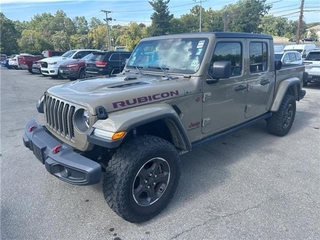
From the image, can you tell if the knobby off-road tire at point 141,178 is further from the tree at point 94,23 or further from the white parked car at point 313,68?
the tree at point 94,23

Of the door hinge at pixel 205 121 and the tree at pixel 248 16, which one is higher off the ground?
the tree at pixel 248 16

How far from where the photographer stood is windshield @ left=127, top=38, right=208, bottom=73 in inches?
127

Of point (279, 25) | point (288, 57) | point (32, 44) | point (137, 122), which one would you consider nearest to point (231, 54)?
point (137, 122)

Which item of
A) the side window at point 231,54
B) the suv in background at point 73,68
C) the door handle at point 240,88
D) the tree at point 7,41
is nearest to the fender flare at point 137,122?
A: the side window at point 231,54

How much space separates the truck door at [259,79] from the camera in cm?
400

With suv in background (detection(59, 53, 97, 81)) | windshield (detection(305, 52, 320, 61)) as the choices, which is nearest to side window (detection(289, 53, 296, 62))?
windshield (detection(305, 52, 320, 61))

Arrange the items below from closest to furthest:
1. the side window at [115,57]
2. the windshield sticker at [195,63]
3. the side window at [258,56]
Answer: the windshield sticker at [195,63], the side window at [258,56], the side window at [115,57]

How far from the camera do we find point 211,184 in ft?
10.8

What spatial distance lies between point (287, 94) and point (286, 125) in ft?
2.06

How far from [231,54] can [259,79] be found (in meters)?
0.90

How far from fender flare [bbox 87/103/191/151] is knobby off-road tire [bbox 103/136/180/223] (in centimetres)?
23

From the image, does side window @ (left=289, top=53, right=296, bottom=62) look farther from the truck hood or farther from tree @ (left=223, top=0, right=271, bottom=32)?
tree @ (left=223, top=0, right=271, bottom=32)

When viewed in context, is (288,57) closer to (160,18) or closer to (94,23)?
(160,18)

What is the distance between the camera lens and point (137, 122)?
7.75 ft
